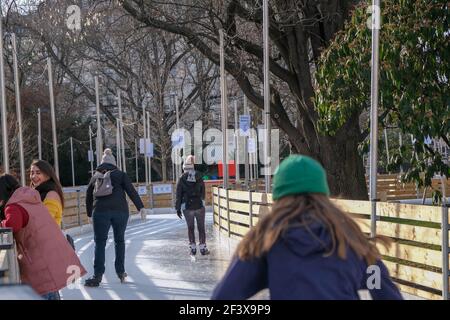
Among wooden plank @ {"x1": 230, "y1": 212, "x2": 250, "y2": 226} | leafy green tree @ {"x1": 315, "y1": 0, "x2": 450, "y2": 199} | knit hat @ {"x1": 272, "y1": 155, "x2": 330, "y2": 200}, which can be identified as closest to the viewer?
knit hat @ {"x1": 272, "y1": 155, "x2": 330, "y2": 200}

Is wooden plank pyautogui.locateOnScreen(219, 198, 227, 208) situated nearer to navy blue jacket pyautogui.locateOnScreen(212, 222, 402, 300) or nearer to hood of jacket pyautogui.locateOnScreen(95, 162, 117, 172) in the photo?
hood of jacket pyautogui.locateOnScreen(95, 162, 117, 172)

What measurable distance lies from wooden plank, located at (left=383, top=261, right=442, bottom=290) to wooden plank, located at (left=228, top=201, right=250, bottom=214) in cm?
654

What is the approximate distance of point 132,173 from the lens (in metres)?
57.5

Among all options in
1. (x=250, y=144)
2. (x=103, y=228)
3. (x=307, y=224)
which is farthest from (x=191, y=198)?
(x=250, y=144)

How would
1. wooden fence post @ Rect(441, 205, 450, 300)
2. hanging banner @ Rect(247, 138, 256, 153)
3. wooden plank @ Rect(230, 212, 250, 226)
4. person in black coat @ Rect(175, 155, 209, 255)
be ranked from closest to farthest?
wooden fence post @ Rect(441, 205, 450, 300), person in black coat @ Rect(175, 155, 209, 255), wooden plank @ Rect(230, 212, 250, 226), hanging banner @ Rect(247, 138, 256, 153)

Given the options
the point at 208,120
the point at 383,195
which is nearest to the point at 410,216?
the point at 383,195

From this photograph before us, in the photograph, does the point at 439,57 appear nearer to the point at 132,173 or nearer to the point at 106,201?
the point at 106,201

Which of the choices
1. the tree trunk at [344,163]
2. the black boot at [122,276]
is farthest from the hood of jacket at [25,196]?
the tree trunk at [344,163]

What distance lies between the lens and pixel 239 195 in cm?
1670

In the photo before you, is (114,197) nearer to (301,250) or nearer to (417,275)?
(417,275)

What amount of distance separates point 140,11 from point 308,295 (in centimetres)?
1670

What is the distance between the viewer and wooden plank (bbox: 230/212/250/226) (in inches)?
628

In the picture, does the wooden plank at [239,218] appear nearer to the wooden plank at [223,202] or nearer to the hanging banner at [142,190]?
the wooden plank at [223,202]

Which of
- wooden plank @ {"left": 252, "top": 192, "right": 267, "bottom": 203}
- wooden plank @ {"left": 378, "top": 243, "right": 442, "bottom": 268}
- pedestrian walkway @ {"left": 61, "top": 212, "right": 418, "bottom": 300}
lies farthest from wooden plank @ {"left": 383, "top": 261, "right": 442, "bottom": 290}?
wooden plank @ {"left": 252, "top": 192, "right": 267, "bottom": 203}
